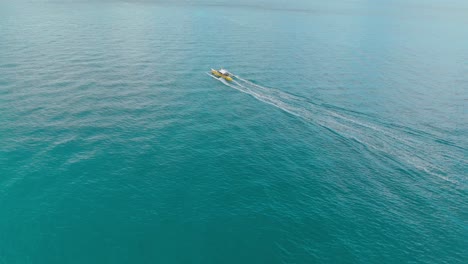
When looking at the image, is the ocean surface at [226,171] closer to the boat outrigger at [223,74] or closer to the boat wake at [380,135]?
the boat wake at [380,135]

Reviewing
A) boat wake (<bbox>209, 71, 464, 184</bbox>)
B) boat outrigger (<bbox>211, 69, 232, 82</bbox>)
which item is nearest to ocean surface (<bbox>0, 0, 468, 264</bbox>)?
boat wake (<bbox>209, 71, 464, 184</bbox>)

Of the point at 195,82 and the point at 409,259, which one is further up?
the point at 195,82

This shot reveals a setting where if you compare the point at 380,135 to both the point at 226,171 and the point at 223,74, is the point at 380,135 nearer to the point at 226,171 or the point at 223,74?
the point at 226,171

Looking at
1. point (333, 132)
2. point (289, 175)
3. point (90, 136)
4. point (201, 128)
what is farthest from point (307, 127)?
point (90, 136)

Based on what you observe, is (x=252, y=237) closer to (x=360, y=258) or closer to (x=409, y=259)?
(x=360, y=258)

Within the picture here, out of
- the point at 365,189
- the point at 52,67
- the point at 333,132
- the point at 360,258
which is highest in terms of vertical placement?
the point at 52,67

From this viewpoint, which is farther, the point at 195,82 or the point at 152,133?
the point at 195,82

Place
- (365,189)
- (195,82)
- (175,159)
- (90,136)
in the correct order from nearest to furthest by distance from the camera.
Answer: (365,189) → (175,159) → (90,136) → (195,82)

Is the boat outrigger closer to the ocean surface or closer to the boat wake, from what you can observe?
the ocean surface
